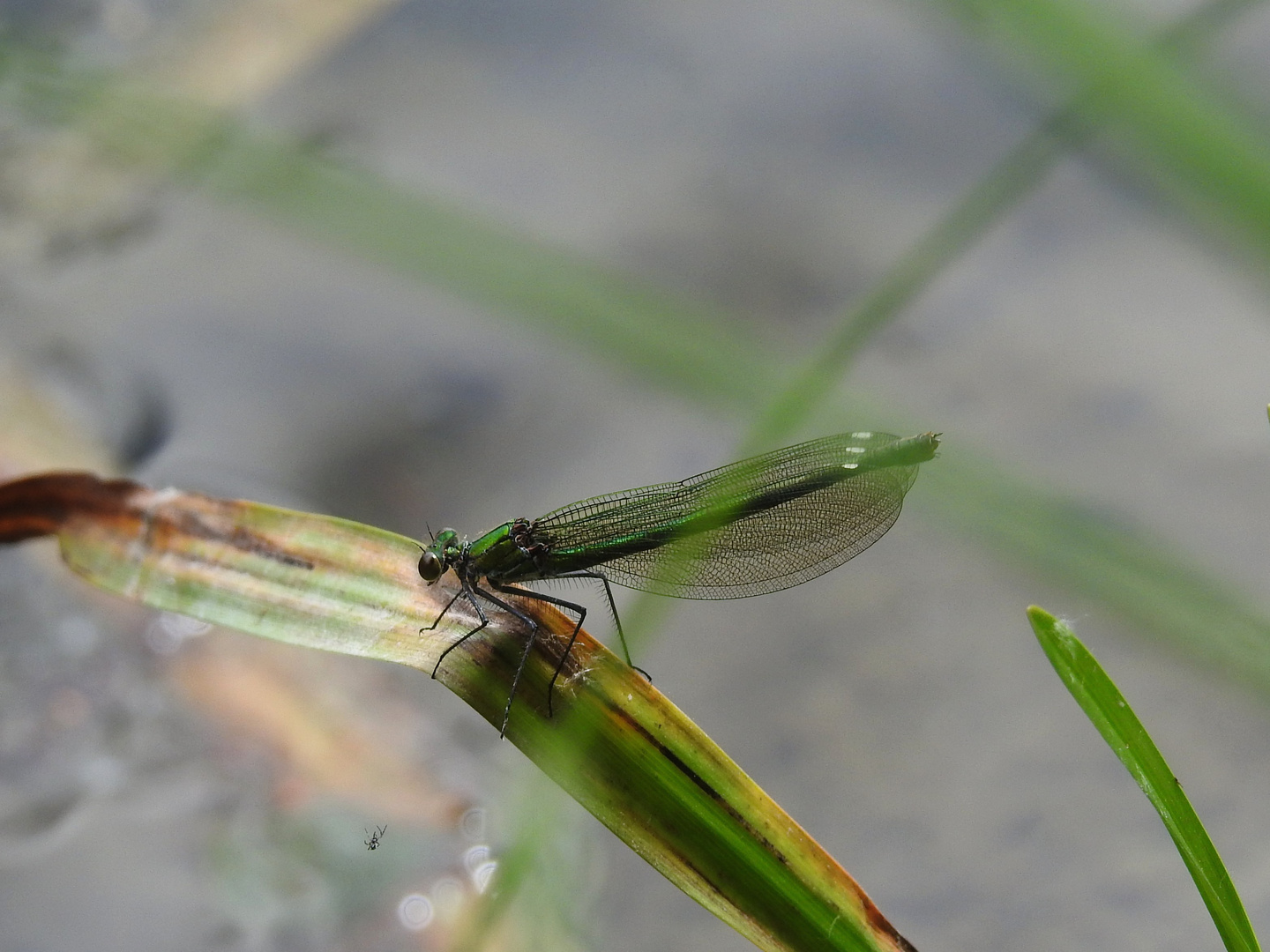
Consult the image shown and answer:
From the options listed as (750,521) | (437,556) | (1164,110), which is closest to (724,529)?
(750,521)

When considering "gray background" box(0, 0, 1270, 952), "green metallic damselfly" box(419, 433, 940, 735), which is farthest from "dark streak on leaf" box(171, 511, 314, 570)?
"gray background" box(0, 0, 1270, 952)

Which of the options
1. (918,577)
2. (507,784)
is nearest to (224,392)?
(507,784)

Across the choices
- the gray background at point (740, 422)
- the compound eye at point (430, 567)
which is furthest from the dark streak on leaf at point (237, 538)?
the gray background at point (740, 422)

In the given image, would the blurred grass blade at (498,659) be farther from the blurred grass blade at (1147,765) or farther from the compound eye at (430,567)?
the blurred grass blade at (1147,765)

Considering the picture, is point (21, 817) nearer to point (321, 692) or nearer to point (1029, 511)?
point (321, 692)

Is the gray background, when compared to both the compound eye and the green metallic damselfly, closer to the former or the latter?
the green metallic damselfly

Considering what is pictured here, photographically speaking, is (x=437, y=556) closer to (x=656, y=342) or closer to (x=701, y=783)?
(x=656, y=342)
